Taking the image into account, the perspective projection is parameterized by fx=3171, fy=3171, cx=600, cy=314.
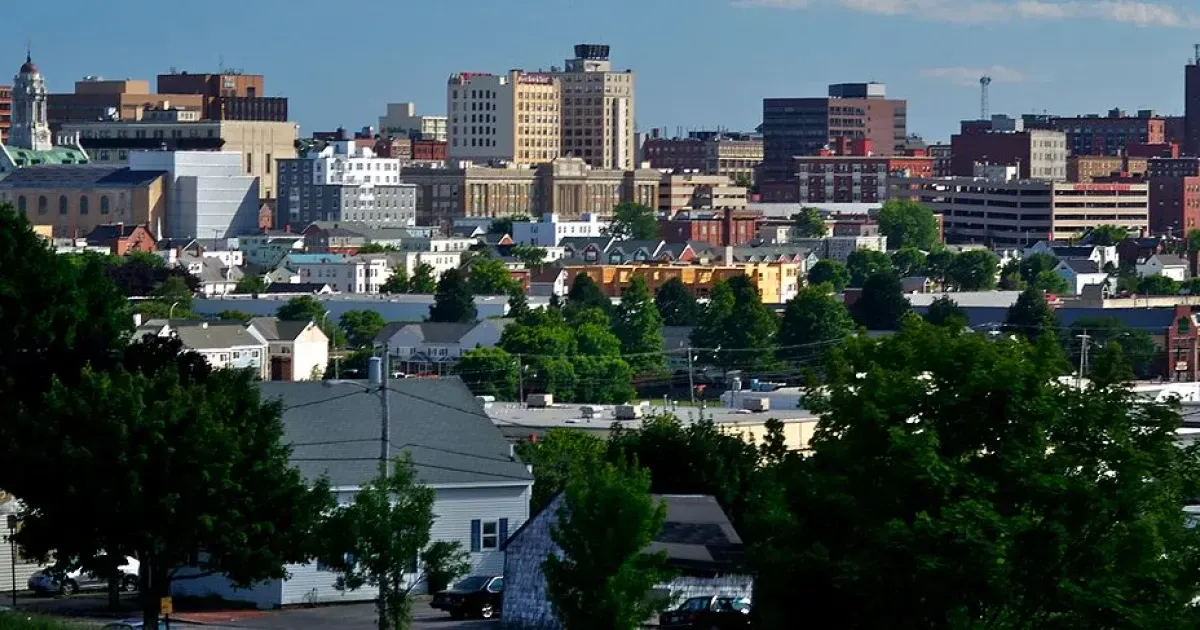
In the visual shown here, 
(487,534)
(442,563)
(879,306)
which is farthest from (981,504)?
(879,306)

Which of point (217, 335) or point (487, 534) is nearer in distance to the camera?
point (487, 534)

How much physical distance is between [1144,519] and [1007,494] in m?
1.77

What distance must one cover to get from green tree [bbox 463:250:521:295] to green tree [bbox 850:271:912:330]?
842 inches

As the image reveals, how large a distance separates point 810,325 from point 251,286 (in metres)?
43.9

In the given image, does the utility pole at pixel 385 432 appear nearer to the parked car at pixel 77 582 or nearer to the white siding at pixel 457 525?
the white siding at pixel 457 525

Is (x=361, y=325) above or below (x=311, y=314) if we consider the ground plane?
below

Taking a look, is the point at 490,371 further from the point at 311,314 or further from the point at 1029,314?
the point at 1029,314

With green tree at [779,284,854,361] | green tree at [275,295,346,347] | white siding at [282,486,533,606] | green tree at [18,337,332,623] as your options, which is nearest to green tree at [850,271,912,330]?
green tree at [779,284,854,361]

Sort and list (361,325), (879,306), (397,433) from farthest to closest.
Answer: (879,306) → (361,325) → (397,433)

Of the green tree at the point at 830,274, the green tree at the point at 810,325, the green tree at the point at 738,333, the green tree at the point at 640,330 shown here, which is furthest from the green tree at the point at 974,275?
the green tree at the point at 810,325

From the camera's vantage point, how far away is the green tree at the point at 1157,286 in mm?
183375

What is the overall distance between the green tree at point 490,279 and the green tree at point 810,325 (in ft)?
86.1

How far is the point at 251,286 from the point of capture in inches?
6983

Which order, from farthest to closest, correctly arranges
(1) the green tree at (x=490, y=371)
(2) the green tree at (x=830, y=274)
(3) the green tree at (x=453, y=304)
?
(2) the green tree at (x=830, y=274) < (3) the green tree at (x=453, y=304) < (1) the green tree at (x=490, y=371)
